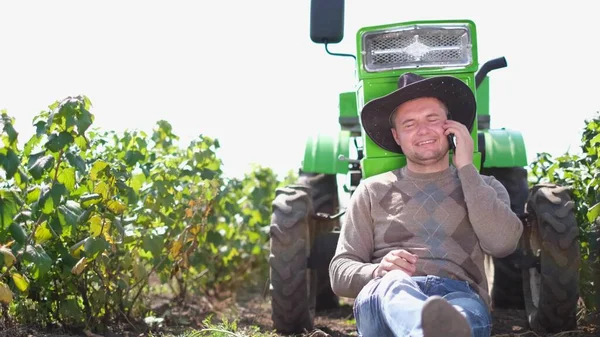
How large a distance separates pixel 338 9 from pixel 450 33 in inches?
25.4

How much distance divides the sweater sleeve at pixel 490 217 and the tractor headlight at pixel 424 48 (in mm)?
1075

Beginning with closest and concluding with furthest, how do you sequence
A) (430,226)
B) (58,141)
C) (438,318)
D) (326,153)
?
(438,318)
(430,226)
(58,141)
(326,153)

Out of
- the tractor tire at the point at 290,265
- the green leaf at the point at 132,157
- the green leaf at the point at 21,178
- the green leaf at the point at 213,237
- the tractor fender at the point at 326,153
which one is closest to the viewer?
the green leaf at the point at 21,178

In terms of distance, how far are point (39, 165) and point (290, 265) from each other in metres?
1.53

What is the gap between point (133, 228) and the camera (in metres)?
5.25

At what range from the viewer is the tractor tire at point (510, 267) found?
581cm

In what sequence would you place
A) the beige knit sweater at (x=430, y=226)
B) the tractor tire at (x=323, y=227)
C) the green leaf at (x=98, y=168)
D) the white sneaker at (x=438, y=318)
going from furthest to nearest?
1. the tractor tire at (x=323, y=227)
2. the green leaf at (x=98, y=168)
3. the beige knit sweater at (x=430, y=226)
4. the white sneaker at (x=438, y=318)

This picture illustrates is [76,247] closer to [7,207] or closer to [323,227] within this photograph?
[7,207]

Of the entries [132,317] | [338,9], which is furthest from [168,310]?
[338,9]

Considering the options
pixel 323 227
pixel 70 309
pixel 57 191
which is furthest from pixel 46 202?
pixel 323 227

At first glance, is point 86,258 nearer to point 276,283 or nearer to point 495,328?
point 276,283

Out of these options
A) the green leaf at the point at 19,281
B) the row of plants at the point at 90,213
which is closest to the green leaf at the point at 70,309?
the row of plants at the point at 90,213

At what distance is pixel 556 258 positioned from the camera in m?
4.75

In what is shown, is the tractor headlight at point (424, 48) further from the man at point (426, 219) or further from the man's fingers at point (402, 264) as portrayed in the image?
the man's fingers at point (402, 264)
